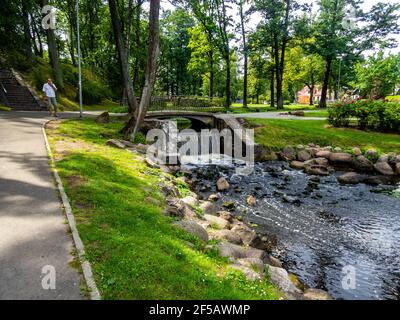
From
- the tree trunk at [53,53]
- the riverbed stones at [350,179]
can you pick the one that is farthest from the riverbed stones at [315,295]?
the tree trunk at [53,53]

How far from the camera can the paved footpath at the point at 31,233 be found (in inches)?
151

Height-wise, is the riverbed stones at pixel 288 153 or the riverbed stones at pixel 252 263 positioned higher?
the riverbed stones at pixel 252 263

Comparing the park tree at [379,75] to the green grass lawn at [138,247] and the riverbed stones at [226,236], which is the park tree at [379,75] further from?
the green grass lawn at [138,247]

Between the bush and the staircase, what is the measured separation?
940 inches

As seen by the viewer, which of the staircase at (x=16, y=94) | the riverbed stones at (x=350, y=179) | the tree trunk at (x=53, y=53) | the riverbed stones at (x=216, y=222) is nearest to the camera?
the riverbed stones at (x=216, y=222)

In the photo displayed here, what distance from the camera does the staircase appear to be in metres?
23.2

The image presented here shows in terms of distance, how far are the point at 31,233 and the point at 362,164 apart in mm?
17499

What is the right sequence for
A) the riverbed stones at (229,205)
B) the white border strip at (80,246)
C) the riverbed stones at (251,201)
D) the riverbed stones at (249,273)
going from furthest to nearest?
the riverbed stones at (251,201) → the riverbed stones at (229,205) → the riverbed stones at (249,273) → the white border strip at (80,246)

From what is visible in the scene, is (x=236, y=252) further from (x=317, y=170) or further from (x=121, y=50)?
(x=121, y=50)

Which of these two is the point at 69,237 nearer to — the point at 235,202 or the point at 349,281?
the point at 349,281

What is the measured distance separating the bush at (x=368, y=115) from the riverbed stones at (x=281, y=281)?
19.7m

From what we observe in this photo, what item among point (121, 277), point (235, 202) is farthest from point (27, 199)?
point (235, 202)

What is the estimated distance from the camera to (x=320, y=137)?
20688 mm
